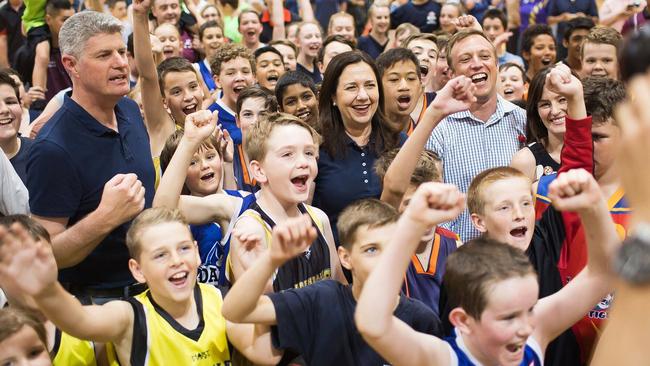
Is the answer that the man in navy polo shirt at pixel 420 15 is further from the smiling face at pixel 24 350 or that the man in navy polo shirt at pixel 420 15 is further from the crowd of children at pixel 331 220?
the smiling face at pixel 24 350

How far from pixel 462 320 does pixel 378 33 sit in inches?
327

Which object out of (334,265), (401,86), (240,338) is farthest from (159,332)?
(401,86)

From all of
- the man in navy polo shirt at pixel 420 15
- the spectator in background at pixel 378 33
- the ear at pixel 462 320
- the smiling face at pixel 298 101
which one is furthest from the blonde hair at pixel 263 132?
the man in navy polo shirt at pixel 420 15

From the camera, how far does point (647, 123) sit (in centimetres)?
136

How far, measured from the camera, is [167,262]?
130 inches

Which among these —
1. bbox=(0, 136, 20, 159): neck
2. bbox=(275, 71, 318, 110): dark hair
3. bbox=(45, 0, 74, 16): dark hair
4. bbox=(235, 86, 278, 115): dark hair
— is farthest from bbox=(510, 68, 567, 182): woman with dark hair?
bbox=(45, 0, 74, 16): dark hair

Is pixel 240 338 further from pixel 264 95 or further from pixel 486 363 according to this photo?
pixel 264 95

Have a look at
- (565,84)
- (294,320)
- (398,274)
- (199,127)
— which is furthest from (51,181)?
(565,84)

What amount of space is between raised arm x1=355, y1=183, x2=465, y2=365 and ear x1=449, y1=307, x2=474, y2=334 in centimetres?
20

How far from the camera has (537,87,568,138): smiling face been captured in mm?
4676

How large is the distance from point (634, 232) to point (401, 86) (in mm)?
4092

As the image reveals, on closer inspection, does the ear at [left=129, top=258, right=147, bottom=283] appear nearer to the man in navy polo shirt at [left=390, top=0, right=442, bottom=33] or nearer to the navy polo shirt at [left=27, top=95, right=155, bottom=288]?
the navy polo shirt at [left=27, top=95, right=155, bottom=288]

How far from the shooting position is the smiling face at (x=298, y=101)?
5.92 metres

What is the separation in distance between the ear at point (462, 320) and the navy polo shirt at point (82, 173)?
1.65 metres
